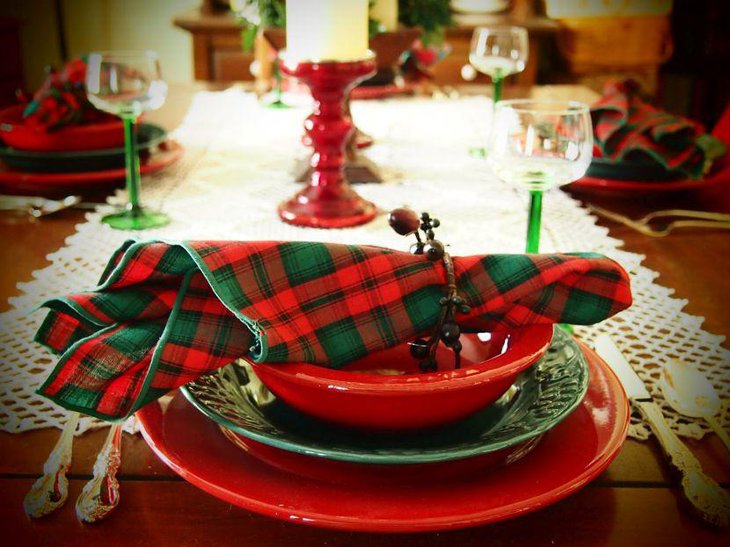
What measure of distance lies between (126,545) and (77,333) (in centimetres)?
13

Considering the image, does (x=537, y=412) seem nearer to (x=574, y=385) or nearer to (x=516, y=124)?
(x=574, y=385)

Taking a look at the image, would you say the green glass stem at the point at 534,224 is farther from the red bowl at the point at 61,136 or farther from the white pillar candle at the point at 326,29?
the red bowl at the point at 61,136

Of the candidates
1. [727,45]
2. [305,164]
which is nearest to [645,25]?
[727,45]

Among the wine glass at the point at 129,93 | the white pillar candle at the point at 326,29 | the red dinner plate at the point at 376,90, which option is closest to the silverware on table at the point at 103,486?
the wine glass at the point at 129,93

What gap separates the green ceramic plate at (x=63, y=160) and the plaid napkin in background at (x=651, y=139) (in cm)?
61

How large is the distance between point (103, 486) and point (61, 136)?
0.70 metres

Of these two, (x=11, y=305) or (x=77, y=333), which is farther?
(x=11, y=305)

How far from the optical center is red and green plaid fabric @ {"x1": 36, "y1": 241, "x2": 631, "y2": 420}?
1.30 feet

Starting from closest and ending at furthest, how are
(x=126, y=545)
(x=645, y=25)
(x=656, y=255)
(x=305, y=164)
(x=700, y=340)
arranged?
(x=126, y=545), (x=700, y=340), (x=656, y=255), (x=305, y=164), (x=645, y=25)

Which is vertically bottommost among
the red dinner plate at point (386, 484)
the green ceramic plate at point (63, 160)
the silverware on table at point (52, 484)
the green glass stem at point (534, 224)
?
the silverware on table at point (52, 484)

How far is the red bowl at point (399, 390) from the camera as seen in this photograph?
0.38 meters

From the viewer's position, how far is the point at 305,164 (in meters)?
1.10

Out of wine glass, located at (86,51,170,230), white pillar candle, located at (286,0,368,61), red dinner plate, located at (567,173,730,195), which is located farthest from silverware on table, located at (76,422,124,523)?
red dinner plate, located at (567,173,730,195)

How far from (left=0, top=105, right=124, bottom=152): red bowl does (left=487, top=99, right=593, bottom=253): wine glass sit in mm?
587
